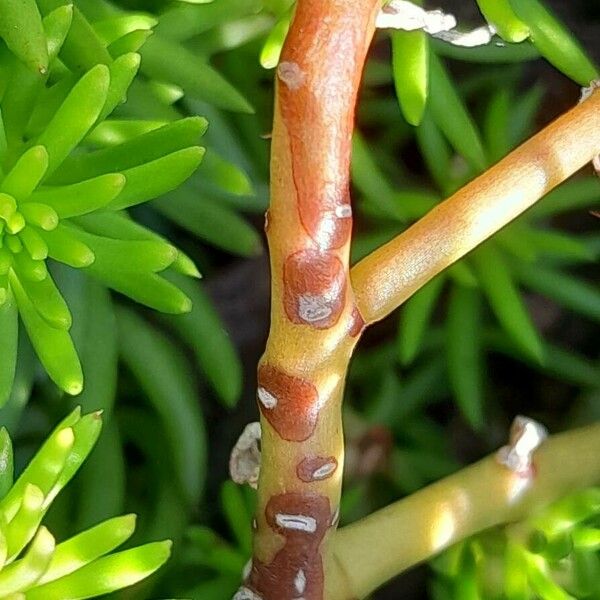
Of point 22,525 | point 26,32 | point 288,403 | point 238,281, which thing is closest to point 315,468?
point 288,403

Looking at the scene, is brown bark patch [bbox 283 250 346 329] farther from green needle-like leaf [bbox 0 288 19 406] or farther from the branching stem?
green needle-like leaf [bbox 0 288 19 406]

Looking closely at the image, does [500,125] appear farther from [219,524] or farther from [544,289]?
[219,524]

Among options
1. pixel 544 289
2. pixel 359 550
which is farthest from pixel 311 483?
pixel 544 289

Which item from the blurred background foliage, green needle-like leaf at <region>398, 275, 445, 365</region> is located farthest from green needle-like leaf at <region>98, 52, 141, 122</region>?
green needle-like leaf at <region>398, 275, 445, 365</region>

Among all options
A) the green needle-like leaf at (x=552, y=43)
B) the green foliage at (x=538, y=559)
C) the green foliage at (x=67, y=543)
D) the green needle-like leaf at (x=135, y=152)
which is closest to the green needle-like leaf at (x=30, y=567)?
the green foliage at (x=67, y=543)

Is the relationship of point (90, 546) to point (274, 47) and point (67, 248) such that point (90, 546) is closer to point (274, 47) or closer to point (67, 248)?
point (67, 248)
